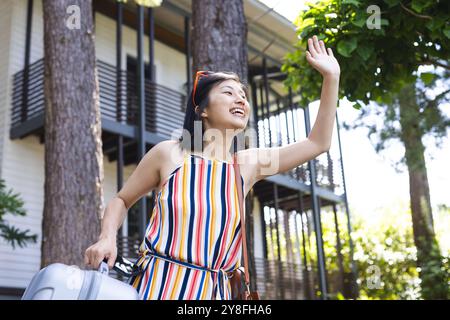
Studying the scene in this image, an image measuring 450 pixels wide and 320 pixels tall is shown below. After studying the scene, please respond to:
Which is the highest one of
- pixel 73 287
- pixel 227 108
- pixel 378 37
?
pixel 378 37

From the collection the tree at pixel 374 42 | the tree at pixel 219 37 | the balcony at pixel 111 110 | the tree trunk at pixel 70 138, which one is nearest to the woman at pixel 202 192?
the tree at pixel 374 42

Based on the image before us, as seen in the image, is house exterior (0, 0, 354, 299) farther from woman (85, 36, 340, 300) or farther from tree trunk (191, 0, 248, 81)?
woman (85, 36, 340, 300)

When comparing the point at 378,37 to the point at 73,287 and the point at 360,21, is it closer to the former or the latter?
the point at 360,21

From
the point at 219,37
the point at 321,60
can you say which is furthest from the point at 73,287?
the point at 219,37

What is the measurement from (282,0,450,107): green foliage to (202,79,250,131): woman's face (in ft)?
6.89

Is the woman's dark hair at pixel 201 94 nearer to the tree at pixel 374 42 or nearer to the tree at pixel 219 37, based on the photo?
the tree at pixel 374 42

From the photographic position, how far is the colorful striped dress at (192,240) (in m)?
1.86

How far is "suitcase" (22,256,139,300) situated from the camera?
1.51 m

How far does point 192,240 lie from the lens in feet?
6.18

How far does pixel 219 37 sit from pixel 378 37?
51.9 inches

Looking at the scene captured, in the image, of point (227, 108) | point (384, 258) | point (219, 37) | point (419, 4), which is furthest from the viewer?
point (384, 258)

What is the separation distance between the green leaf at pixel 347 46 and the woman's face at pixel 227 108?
83.1 inches

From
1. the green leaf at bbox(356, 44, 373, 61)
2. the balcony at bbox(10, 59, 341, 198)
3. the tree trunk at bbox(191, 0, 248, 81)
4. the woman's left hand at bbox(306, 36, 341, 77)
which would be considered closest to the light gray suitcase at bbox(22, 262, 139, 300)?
the woman's left hand at bbox(306, 36, 341, 77)

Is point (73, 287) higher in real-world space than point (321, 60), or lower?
lower
